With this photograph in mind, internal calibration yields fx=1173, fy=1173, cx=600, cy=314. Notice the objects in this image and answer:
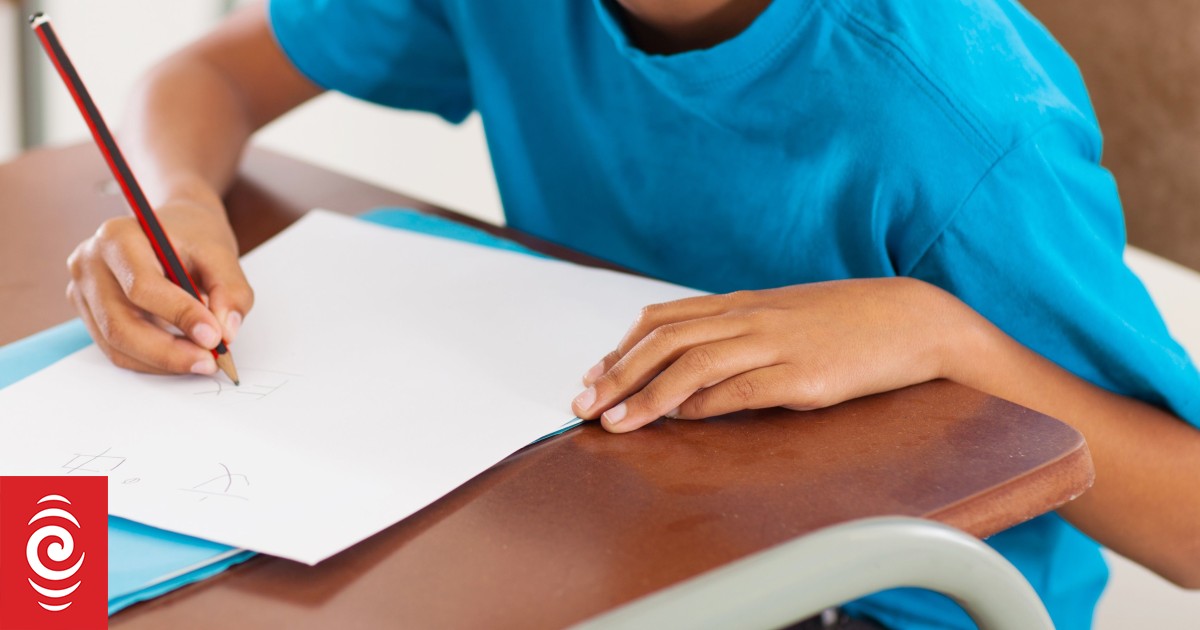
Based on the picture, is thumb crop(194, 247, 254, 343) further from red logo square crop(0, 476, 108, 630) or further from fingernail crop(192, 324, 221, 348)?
red logo square crop(0, 476, 108, 630)

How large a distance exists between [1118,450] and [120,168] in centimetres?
50

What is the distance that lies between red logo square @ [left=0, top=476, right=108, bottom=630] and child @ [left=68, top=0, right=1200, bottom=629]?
10cm

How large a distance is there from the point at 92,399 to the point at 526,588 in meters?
0.25

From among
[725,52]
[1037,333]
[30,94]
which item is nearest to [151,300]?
[725,52]

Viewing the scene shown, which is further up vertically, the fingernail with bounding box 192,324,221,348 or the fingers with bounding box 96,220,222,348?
the fingers with bounding box 96,220,222,348

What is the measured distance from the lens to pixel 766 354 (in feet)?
1.65

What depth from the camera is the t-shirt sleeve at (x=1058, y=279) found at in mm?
585

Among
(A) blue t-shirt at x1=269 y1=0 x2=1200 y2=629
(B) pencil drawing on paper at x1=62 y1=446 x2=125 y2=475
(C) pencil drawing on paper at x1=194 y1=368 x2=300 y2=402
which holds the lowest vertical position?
(A) blue t-shirt at x1=269 y1=0 x2=1200 y2=629

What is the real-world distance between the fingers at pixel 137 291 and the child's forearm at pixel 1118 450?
1.18ft

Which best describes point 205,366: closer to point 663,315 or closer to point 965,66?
point 663,315

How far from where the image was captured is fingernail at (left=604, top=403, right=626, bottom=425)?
0.50m

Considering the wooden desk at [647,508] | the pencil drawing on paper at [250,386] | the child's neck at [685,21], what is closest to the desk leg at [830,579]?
the wooden desk at [647,508]

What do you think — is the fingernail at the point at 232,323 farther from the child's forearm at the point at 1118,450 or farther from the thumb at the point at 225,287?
the child's forearm at the point at 1118,450

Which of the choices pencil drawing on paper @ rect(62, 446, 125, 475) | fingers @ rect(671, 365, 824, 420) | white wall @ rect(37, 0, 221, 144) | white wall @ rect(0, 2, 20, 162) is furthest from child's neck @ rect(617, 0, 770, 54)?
white wall @ rect(0, 2, 20, 162)
